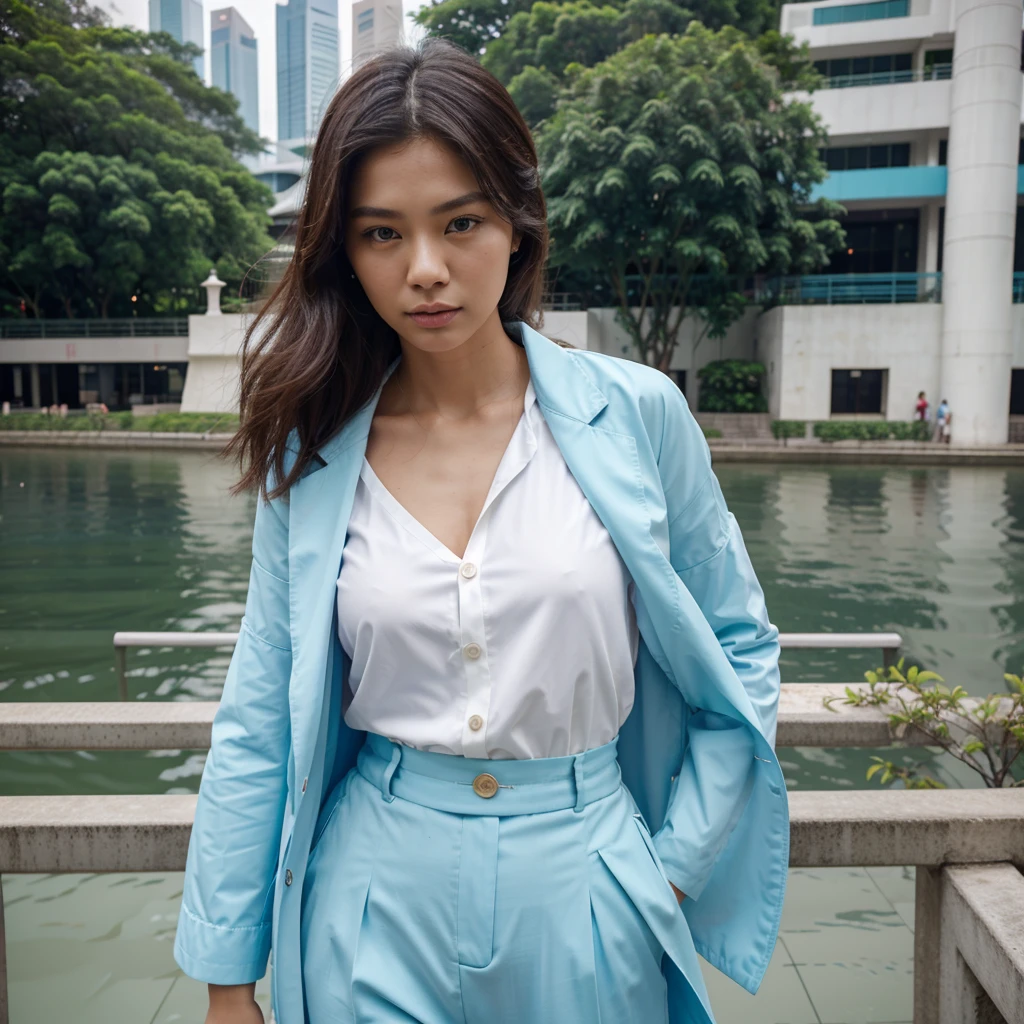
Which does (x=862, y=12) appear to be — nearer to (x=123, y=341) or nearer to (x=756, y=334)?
(x=756, y=334)

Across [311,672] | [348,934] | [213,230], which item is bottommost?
[348,934]

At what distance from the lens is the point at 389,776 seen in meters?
1.30

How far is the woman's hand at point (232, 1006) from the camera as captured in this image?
1.28 m

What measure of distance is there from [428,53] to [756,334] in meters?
28.7

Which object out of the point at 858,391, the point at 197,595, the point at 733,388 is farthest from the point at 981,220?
the point at 197,595

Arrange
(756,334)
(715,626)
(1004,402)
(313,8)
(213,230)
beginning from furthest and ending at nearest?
(213,230) < (756,334) < (1004,402) < (313,8) < (715,626)

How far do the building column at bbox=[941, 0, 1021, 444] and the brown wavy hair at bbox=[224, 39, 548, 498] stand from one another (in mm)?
24673

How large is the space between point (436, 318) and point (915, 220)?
31.2m

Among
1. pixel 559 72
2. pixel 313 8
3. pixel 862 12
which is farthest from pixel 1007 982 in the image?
pixel 862 12

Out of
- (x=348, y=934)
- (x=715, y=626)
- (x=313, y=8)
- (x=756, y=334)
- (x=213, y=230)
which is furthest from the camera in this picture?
(x=213, y=230)

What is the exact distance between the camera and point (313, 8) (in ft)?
8.34

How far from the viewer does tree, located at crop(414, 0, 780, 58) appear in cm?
2584

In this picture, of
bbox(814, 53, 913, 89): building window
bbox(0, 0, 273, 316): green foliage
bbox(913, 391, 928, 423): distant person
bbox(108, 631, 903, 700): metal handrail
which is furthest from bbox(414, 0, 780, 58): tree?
bbox(108, 631, 903, 700): metal handrail

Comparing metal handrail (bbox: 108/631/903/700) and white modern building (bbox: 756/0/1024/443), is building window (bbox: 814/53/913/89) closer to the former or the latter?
white modern building (bbox: 756/0/1024/443)
